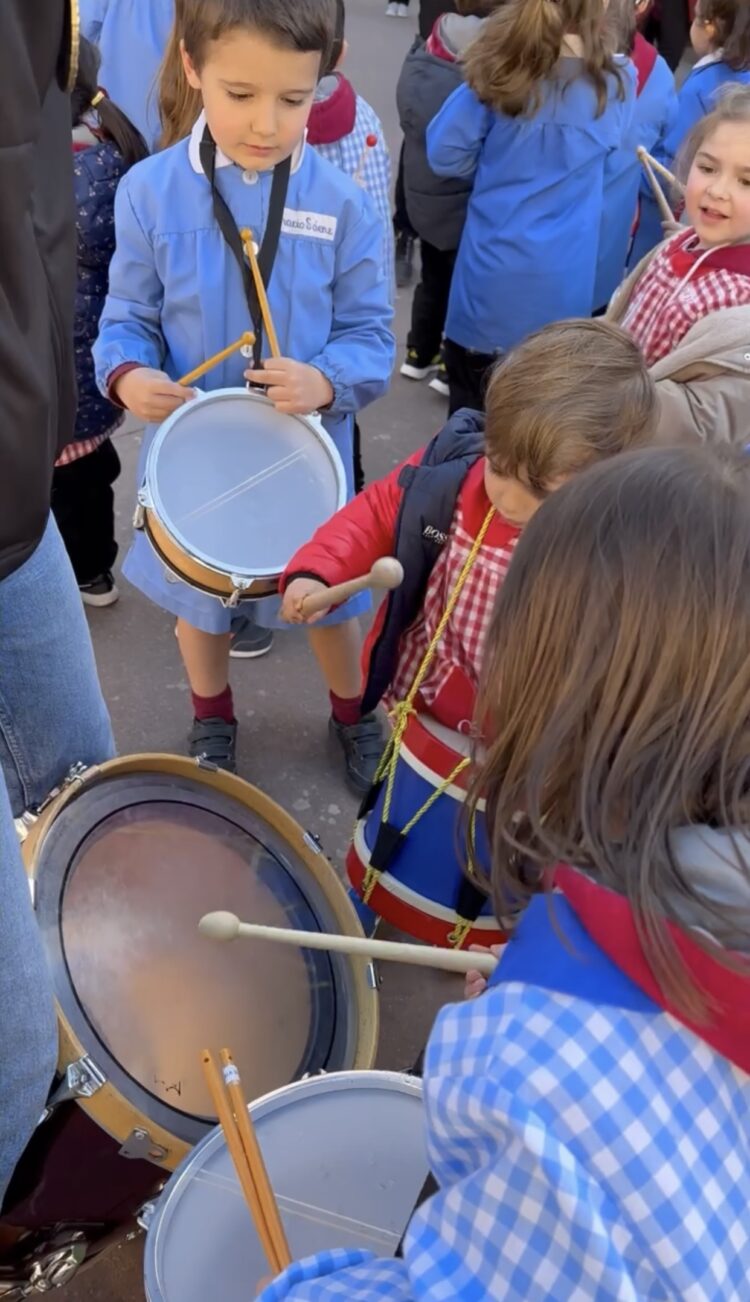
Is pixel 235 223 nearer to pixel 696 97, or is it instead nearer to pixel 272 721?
pixel 272 721

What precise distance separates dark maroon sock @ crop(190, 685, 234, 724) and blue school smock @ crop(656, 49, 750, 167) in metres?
2.13

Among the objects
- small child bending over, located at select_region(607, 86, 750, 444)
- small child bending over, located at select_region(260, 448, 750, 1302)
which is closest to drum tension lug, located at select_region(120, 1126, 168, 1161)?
small child bending over, located at select_region(260, 448, 750, 1302)

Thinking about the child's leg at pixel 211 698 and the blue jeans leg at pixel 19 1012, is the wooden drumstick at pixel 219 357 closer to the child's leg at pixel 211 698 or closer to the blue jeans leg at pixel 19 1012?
the child's leg at pixel 211 698

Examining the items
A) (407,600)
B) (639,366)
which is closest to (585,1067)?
(407,600)

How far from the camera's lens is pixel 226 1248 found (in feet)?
3.93

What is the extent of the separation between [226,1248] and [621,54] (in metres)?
2.95

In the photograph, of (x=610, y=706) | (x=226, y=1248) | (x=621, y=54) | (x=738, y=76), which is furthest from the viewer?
(x=738, y=76)

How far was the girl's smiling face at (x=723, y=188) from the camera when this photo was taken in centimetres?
229

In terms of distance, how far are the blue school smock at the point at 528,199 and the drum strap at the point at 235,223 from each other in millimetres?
1057

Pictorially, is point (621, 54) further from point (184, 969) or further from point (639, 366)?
point (184, 969)

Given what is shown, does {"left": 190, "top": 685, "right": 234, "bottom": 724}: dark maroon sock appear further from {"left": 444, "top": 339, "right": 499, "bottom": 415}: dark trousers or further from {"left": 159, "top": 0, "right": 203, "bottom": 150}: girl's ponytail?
{"left": 444, "top": 339, "right": 499, "bottom": 415}: dark trousers

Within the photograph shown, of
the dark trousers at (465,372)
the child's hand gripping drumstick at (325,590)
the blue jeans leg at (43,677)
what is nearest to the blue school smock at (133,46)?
the dark trousers at (465,372)

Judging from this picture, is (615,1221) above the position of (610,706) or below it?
below

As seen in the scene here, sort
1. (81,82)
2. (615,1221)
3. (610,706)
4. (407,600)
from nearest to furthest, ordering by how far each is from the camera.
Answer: (615,1221) → (610,706) → (407,600) → (81,82)
